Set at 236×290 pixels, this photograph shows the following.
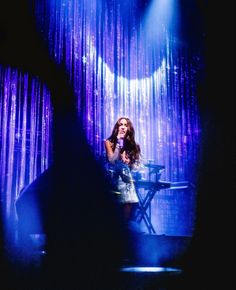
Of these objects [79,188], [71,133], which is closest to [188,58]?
[71,133]

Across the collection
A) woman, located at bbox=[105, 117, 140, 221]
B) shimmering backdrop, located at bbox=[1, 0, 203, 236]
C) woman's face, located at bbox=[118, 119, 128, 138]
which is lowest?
woman, located at bbox=[105, 117, 140, 221]

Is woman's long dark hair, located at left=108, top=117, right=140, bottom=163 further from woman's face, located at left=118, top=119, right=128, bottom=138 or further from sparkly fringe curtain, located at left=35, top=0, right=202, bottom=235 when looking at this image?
sparkly fringe curtain, located at left=35, top=0, right=202, bottom=235

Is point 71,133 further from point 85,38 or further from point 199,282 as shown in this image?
point 199,282

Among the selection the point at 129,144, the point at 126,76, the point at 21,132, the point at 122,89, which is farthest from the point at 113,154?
the point at 126,76

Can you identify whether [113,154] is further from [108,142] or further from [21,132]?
[21,132]

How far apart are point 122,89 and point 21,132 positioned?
1.92 meters

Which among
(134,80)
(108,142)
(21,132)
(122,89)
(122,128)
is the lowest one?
(108,142)

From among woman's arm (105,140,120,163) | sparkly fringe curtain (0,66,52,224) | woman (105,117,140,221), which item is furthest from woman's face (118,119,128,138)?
sparkly fringe curtain (0,66,52,224)

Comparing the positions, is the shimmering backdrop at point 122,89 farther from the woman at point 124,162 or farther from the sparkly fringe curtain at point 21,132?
Answer: the woman at point 124,162

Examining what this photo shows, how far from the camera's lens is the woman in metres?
3.72

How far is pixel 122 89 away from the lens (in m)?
6.77

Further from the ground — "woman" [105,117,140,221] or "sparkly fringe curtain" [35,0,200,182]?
"sparkly fringe curtain" [35,0,200,182]

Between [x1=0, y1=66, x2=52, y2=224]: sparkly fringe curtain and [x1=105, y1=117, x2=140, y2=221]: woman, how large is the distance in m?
1.95

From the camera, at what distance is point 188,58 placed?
7.09 m
